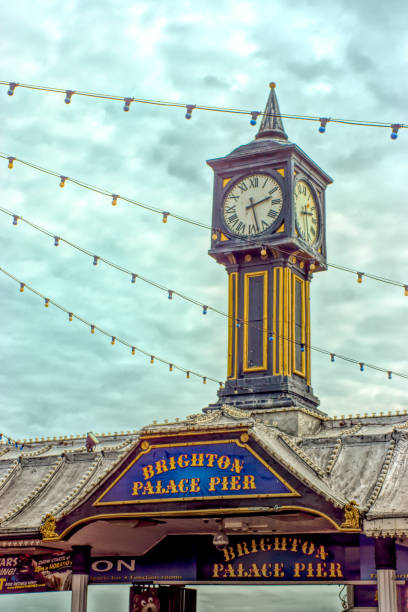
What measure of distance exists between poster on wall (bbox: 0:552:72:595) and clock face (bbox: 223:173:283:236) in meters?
12.9

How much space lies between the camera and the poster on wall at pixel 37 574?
29.8 metres

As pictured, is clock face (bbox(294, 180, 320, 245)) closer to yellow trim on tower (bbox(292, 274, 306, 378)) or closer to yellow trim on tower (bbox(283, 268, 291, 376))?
yellow trim on tower (bbox(292, 274, 306, 378))

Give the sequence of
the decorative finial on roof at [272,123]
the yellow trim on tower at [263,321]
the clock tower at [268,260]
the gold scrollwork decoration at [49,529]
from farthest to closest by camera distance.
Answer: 1. the decorative finial on roof at [272,123]
2. the yellow trim on tower at [263,321]
3. the clock tower at [268,260]
4. the gold scrollwork decoration at [49,529]

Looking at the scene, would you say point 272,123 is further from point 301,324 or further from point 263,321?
point 263,321

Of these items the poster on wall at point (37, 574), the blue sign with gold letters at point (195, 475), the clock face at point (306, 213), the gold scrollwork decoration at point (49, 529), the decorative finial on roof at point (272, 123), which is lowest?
the poster on wall at point (37, 574)

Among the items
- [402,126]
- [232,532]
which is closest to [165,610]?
[232,532]

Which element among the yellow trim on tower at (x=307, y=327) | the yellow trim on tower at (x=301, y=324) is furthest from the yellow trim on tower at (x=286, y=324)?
the yellow trim on tower at (x=307, y=327)

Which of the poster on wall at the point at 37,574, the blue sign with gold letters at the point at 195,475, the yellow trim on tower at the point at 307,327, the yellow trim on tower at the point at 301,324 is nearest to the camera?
the blue sign with gold letters at the point at 195,475

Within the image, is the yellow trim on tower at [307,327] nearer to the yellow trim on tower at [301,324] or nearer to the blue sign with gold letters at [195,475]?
the yellow trim on tower at [301,324]

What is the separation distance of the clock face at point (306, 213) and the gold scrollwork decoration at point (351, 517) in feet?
40.7

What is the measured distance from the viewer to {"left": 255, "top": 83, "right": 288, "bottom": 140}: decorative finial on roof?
3388 centimetres

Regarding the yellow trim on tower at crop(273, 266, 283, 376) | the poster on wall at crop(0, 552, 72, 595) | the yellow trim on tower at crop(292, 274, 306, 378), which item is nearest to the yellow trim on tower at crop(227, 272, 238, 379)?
the yellow trim on tower at crop(273, 266, 283, 376)

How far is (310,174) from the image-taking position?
33.0 m

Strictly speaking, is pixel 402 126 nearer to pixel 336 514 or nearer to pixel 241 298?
pixel 336 514
